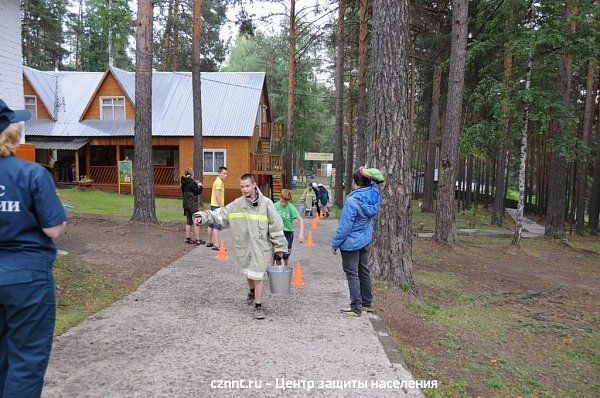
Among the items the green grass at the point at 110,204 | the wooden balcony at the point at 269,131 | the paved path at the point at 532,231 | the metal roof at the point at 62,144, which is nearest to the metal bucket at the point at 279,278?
the green grass at the point at 110,204

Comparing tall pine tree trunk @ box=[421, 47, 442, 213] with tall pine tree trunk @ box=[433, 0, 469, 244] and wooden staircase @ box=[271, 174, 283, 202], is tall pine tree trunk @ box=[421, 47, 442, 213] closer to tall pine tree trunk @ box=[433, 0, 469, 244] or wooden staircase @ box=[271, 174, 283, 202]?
tall pine tree trunk @ box=[433, 0, 469, 244]

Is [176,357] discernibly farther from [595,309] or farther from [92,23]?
[92,23]

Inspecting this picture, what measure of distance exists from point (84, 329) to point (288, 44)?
2405 cm

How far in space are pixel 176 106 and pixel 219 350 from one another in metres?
25.8

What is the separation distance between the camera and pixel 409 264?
785 centimetres

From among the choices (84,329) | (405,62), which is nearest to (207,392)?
(84,329)

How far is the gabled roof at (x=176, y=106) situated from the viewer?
1064 inches

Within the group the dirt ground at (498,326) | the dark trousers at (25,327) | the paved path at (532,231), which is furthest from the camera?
the paved path at (532,231)

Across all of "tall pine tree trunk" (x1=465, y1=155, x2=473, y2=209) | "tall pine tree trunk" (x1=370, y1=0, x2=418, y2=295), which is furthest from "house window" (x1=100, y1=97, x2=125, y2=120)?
"tall pine tree trunk" (x1=465, y1=155, x2=473, y2=209)

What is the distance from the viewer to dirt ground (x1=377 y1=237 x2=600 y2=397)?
5.08 meters

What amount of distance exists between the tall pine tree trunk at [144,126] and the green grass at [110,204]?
9.21 ft

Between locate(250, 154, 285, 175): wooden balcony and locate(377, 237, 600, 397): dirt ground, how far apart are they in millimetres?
14592

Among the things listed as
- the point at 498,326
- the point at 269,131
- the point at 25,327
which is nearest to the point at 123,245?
the point at 498,326

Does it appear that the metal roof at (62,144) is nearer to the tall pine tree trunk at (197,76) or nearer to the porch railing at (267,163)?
the porch railing at (267,163)
